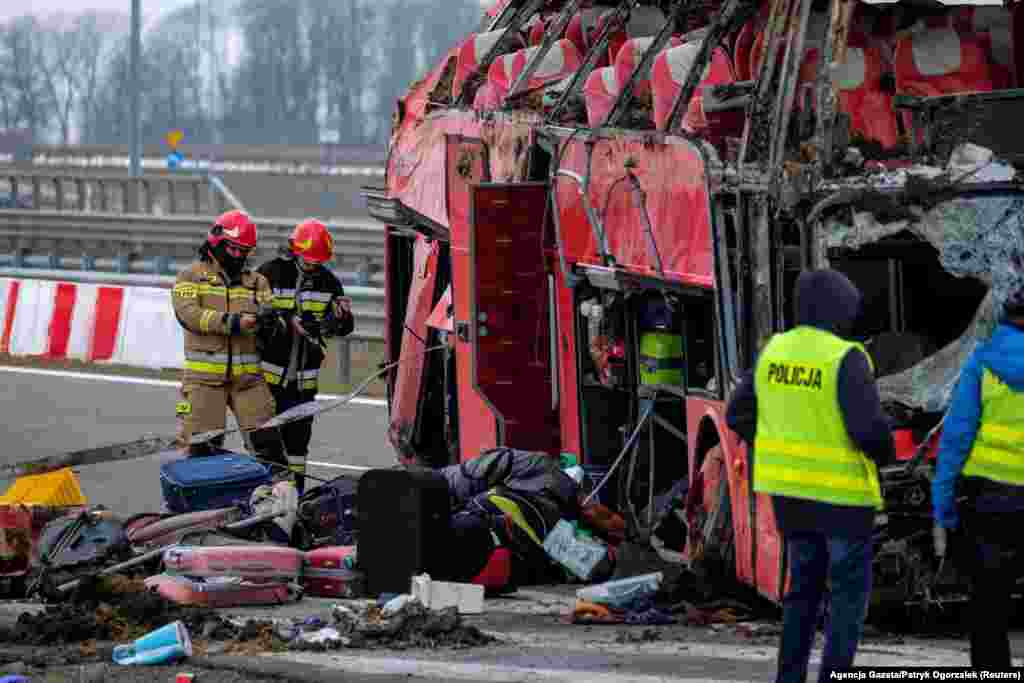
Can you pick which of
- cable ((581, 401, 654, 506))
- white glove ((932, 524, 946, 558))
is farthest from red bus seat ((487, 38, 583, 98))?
white glove ((932, 524, 946, 558))

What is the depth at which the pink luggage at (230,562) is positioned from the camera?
956 cm

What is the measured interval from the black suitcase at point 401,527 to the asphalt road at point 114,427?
11.5 ft

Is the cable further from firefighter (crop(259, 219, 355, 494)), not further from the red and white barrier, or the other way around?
the red and white barrier

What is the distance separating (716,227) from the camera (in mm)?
8578

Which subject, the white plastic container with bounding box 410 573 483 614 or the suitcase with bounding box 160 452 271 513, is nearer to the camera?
the white plastic container with bounding box 410 573 483 614

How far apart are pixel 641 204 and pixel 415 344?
4.19 m

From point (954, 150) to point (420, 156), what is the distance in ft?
18.4

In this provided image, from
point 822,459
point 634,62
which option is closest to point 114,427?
point 634,62

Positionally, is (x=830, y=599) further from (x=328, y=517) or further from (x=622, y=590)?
(x=328, y=517)

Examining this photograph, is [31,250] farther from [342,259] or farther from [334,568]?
[334,568]

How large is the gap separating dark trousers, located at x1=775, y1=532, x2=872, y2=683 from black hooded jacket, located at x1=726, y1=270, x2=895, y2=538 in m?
0.05

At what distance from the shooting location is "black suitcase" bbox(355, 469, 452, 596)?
951 centimetres

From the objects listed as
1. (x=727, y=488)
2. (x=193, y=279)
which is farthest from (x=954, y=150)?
(x=193, y=279)

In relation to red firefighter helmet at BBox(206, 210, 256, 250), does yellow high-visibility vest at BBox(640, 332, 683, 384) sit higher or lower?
lower
